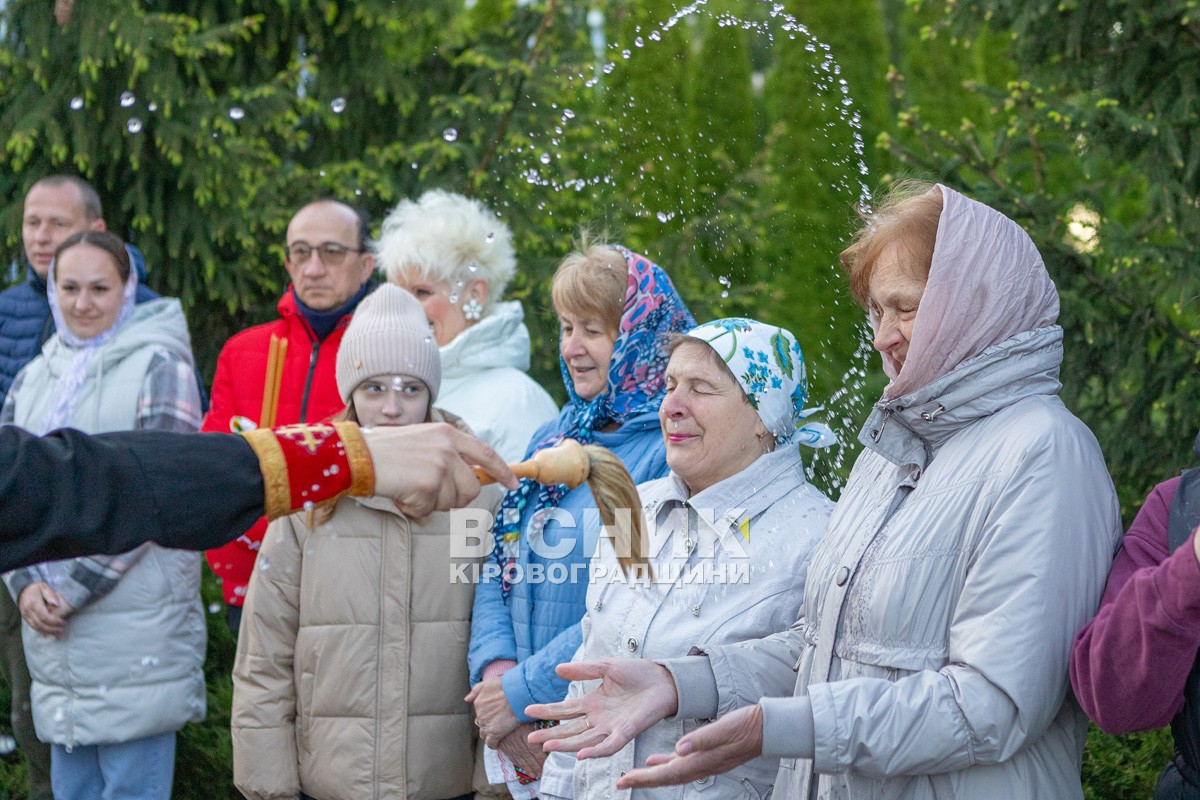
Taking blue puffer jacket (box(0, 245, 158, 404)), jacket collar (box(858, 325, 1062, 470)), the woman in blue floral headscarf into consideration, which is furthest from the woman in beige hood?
blue puffer jacket (box(0, 245, 158, 404))

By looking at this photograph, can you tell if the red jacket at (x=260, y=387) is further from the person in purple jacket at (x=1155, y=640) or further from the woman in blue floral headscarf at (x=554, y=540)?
the person in purple jacket at (x=1155, y=640)

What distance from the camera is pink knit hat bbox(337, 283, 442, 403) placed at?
4348 mm

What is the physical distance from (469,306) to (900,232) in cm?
272

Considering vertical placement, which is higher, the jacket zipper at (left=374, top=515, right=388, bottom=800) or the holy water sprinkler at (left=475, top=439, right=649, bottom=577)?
the holy water sprinkler at (left=475, top=439, right=649, bottom=577)

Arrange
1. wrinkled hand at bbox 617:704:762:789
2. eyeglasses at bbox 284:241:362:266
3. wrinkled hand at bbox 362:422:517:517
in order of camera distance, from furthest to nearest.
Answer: eyeglasses at bbox 284:241:362:266 → wrinkled hand at bbox 362:422:517:517 → wrinkled hand at bbox 617:704:762:789

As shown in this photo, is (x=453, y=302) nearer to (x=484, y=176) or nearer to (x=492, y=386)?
(x=492, y=386)

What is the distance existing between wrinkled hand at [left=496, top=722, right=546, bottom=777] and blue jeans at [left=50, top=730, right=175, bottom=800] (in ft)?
5.76

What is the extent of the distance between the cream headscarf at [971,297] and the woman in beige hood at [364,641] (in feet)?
6.64

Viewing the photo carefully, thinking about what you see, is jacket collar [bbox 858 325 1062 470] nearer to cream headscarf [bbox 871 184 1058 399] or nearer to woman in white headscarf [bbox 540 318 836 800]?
cream headscarf [bbox 871 184 1058 399]

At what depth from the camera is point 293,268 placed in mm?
5629

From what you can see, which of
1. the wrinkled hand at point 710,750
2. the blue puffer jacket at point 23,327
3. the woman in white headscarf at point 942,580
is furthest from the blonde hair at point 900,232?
the blue puffer jacket at point 23,327

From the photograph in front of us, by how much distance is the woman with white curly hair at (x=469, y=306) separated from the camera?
4.99m

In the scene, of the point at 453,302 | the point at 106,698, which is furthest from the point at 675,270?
the point at 106,698

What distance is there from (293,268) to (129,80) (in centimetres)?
224
